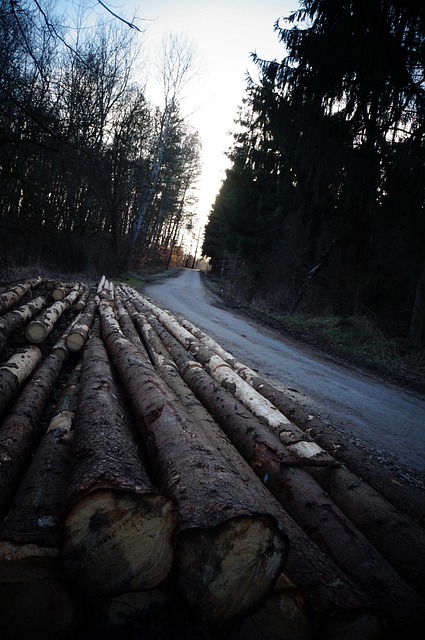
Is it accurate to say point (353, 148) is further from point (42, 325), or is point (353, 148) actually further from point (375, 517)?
point (375, 517)

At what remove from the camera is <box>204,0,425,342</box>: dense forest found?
7.52 m

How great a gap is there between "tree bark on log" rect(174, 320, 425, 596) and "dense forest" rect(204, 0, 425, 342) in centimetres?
783

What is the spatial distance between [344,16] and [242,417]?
35.1ft

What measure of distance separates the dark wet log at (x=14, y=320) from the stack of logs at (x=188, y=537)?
6.44ft

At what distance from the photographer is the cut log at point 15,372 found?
8.77 feet

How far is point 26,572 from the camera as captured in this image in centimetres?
117

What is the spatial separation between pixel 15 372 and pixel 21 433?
107cm

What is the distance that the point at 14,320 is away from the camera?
477cm

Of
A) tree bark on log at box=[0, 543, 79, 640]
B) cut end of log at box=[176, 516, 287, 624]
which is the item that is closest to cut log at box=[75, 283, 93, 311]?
tree bark on log at box=[0, 543, 79, 640]

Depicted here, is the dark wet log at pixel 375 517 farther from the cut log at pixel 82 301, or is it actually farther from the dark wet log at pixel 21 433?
the cut log at pixel 82 301

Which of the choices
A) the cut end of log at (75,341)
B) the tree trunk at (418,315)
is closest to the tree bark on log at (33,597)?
the cut end of log at (75,341)

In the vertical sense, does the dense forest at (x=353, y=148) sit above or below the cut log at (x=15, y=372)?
above

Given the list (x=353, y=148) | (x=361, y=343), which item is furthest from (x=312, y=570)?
(x=353, y=148)

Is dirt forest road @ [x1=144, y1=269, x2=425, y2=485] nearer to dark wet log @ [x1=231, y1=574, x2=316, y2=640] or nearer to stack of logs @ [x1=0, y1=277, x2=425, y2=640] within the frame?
stack of logs @ [x1=0, y1=277, x2=425, y2=640]
